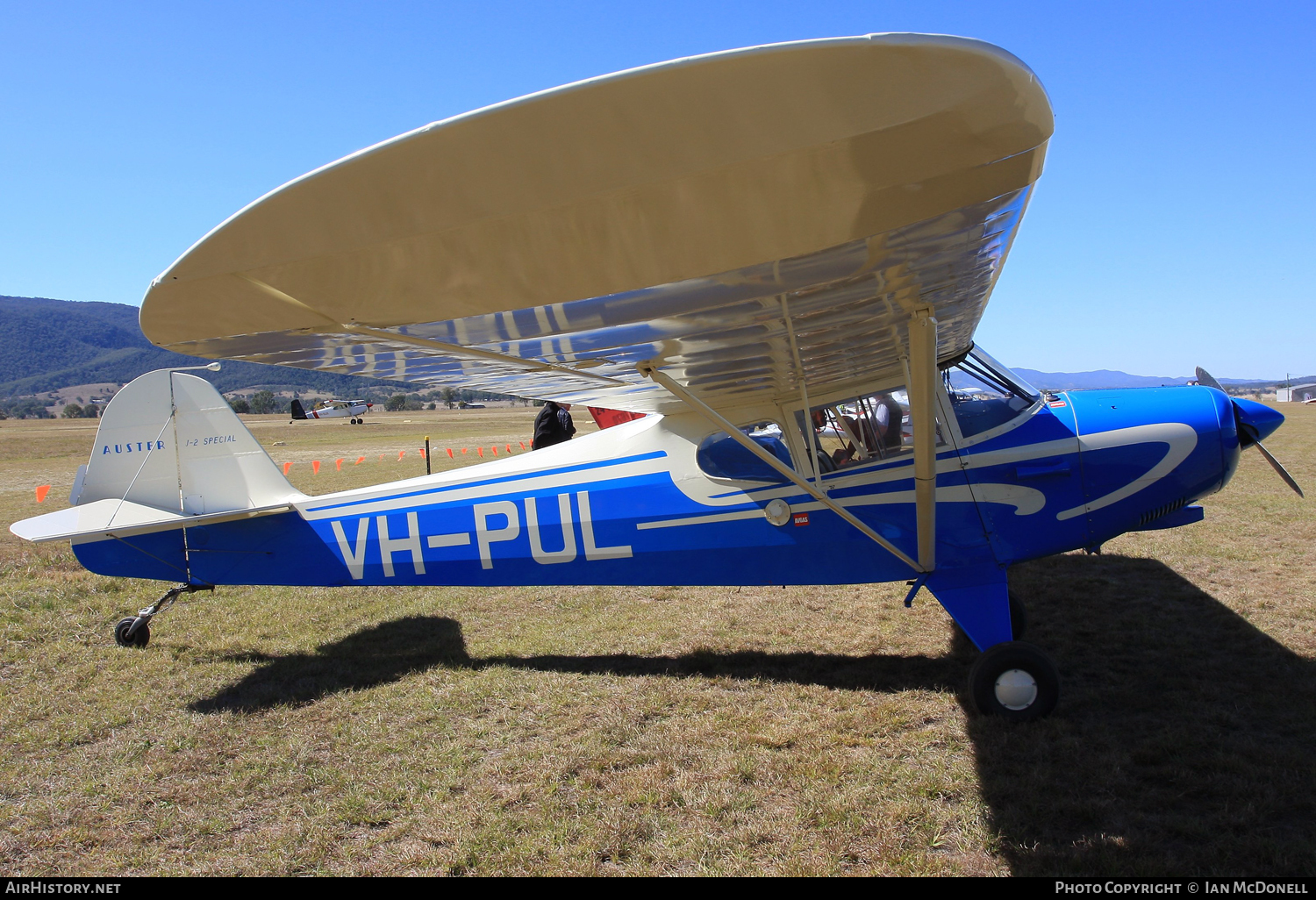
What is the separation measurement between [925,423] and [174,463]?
5.44 metres

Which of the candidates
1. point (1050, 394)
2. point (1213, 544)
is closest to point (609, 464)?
point (1050, 394)

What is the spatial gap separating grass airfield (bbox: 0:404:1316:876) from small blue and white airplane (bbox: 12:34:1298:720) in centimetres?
59

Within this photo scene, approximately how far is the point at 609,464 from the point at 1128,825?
341cm

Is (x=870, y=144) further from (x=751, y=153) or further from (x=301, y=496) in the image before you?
(x=301, y=496)

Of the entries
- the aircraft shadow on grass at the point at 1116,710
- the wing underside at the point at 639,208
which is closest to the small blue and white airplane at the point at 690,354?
the wing underside at the point at 639,208

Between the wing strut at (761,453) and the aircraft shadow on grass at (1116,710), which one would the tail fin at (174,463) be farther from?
the wing strut at (761,453)

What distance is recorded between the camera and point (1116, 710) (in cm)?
386

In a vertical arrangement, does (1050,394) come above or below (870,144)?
below

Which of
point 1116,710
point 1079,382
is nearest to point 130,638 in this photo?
point 1116,710

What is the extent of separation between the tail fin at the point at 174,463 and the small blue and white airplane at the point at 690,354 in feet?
0.07

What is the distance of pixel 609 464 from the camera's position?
507 centimetres

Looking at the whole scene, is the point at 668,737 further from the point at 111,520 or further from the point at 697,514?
the point at 111,520

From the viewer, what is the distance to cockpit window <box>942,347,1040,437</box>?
14.7 ft

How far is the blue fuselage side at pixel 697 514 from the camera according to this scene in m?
4.35
